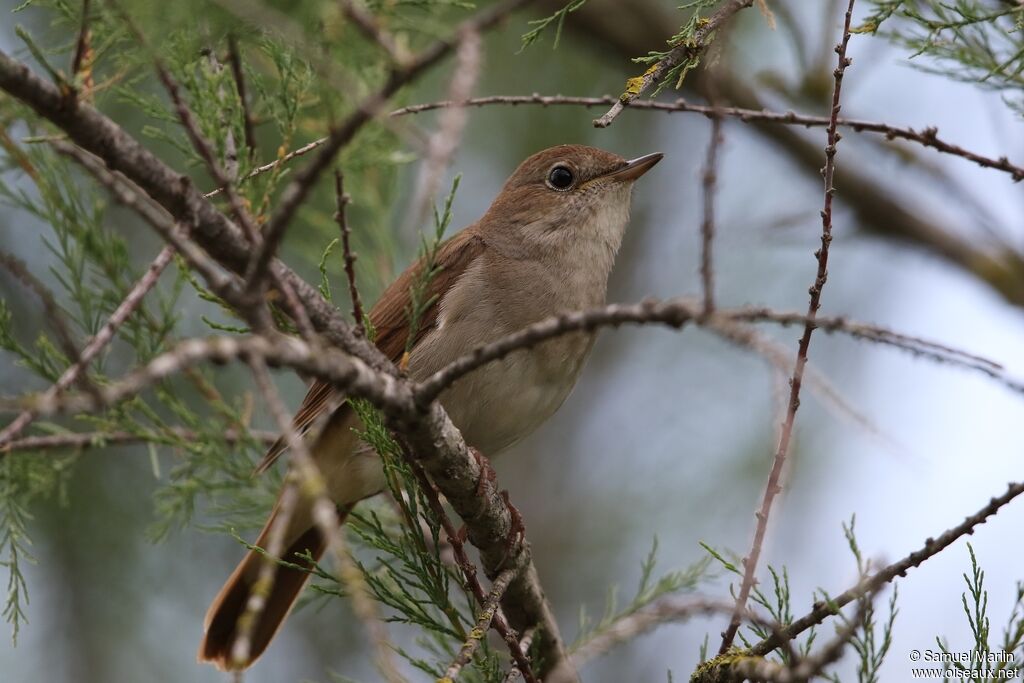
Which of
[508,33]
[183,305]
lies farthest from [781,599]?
[508,33]

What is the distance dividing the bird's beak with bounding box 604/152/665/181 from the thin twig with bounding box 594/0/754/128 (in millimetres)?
1830

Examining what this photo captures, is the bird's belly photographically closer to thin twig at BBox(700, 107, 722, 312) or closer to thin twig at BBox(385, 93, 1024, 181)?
thin twig at BBox(385, 93, 1024, 181)

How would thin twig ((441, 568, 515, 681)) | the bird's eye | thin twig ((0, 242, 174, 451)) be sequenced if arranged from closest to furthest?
thin twig ((0, 242, 174, 451)) → thin twig ((441, 568, 515, 681)) → the bird's eye

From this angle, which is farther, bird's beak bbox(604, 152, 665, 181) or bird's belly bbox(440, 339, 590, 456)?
bird's beak bbox(604, 152, 665, 181)

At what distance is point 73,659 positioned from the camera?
689cm

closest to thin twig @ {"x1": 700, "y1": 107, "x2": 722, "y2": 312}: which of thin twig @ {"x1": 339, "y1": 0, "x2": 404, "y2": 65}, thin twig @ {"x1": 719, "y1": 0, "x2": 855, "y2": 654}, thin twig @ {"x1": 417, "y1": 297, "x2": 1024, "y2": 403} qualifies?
thin twig @ {"x1": 417, "y1": 297, "x2": 1024, "y2": 403}

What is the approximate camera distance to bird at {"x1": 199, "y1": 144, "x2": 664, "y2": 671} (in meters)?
4.17

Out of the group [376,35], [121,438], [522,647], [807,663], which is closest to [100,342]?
[376,35]

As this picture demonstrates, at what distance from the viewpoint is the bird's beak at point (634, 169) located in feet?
15.8

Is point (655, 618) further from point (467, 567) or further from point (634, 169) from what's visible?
point (634, 169)

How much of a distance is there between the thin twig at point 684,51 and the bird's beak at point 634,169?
1.83 metres

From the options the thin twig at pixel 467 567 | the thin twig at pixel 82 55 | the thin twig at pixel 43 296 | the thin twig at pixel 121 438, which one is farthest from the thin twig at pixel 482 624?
the thin twig at pixel 82 55

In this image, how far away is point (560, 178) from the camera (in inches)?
198

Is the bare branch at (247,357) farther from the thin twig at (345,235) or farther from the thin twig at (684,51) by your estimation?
the thin twig at (684,51)
